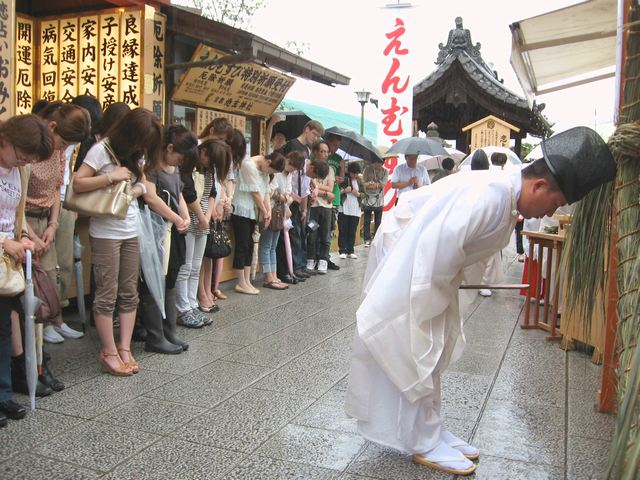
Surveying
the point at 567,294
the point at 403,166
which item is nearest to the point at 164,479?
the point at 567,294

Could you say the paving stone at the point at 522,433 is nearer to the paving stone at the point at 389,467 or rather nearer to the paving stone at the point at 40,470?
the paving stone at the point at 389,467

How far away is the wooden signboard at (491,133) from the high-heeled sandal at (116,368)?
10773 millimetres

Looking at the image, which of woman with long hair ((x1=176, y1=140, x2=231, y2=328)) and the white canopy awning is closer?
the white canopy awning

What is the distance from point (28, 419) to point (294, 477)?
5.66 feet

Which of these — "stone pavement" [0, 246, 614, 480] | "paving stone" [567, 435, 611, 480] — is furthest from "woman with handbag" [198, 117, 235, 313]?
"paving stone" [567, 435, 611, 480]

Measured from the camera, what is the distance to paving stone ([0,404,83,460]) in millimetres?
3342

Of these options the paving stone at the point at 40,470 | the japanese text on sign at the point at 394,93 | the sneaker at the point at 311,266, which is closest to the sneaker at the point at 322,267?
the sneaker at the point at 311,266

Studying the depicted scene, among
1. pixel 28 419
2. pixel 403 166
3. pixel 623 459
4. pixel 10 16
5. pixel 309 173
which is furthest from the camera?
pixel 403 166

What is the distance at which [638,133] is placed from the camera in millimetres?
3135

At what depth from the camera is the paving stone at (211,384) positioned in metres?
4.17

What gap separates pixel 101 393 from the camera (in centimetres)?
420

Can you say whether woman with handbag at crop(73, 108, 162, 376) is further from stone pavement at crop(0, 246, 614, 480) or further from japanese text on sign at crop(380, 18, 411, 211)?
japanese text on sign at crop(380, 18, 411, 211)

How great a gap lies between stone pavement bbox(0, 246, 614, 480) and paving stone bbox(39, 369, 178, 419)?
0.01 m

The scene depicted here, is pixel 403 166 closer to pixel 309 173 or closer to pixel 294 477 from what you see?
pixel 309 173
